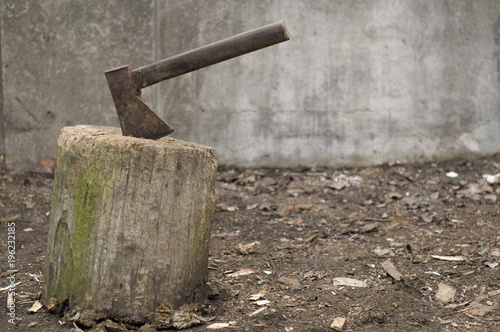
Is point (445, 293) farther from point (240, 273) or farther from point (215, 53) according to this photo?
point (215, 53)

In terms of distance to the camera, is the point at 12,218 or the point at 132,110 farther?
the point at 12,218

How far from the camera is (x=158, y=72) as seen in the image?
2.59 meters

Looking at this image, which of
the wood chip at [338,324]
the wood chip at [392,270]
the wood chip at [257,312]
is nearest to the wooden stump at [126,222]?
the wood chip at [257,312]

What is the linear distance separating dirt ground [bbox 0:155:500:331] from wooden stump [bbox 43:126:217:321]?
0.19 m

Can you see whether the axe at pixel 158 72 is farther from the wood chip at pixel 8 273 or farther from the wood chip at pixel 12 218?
the wood chip at pixel 12 218

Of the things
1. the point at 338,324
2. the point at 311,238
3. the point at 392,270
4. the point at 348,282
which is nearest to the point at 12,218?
→ the point at 311,238

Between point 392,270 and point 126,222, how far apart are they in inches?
70.4

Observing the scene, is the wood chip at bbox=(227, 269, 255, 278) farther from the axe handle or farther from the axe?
the axe handle

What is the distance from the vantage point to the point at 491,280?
2.94 metres

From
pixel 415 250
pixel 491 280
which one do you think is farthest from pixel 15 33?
pixel 491 280

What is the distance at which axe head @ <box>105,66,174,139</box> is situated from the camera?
8.56 ft

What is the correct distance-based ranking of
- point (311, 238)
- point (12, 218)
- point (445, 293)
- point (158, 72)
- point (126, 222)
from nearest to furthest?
point (126, 222), point (158, 72), point (445, 293), point (311, 238), point (12, 218)

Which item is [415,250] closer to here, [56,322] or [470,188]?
[470,188]

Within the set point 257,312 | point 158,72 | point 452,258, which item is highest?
point 158,72
